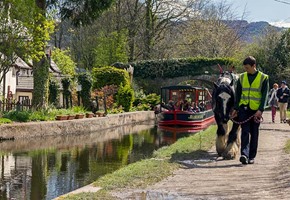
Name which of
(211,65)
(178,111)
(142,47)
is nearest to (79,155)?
(178,111)

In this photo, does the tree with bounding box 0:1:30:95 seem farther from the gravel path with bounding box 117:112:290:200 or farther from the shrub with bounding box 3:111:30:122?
the gravel path with bounding box 117:112:290:200

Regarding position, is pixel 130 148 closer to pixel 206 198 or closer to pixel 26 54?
pixel 26 54

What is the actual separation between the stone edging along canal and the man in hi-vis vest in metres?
11.9

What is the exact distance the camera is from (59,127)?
23422 mm

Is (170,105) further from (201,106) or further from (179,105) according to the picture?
(201,106)

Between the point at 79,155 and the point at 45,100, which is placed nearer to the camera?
the point at 79,155

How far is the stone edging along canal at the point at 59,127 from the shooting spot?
806 inches

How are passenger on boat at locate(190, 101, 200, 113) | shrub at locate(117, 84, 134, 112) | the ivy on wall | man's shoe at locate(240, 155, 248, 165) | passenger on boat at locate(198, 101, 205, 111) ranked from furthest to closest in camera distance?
shrub at locate(117, 84, 134, 112) < passenger on boat at locate(198, 101, 205, 111) < the ivy on wall < passenger on boat at locate(190, 101, 200, 113) < man's shoe at locate(240, 155, 248, 165)

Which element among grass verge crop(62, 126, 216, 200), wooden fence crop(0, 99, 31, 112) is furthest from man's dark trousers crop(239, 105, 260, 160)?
wooden fence crop(0, 99, 31, 112)

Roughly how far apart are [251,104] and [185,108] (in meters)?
23.8

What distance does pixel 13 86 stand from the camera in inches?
1663

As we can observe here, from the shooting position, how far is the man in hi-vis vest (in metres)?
10.5

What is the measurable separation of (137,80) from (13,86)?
53.2 feet

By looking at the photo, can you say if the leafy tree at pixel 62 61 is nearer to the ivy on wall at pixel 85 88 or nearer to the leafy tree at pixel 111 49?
the leafy tree at pixel 111 49
